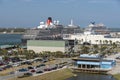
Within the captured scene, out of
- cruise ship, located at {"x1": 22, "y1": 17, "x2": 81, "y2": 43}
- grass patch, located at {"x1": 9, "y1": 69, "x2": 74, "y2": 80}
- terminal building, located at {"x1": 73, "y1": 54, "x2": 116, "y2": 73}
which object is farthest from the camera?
cruise ship, located at {"x1": 22, "y1": 17, "x2": 81, "y2": 43}

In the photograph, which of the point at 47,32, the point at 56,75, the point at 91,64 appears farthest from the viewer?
the point at 47,32

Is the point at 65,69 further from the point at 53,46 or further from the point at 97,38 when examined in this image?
the point at 97,38

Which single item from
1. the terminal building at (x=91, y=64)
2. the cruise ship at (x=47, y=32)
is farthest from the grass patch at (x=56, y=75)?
the cruise ship at (x=47, y=32)

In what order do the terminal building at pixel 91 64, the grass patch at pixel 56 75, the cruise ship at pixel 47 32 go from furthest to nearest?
the cruise ship at pixel 47 32, the terminal building at pixel 91 64, the grass patch at pixel 56 75

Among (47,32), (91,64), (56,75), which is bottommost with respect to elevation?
(56,75)

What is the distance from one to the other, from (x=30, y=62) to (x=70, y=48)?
13.6 meters

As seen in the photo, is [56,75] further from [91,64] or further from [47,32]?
[47,32]

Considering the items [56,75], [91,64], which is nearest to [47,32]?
[91,64]

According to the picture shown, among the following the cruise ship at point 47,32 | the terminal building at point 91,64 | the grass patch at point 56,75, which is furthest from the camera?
the cruise ship at point 47,32

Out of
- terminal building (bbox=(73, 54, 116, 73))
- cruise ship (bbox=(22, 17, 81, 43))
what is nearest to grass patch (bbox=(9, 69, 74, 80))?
terminal building (bbox=(73, 54, 116, 73))

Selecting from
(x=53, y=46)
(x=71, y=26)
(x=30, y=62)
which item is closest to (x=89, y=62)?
(x=30, y=62)

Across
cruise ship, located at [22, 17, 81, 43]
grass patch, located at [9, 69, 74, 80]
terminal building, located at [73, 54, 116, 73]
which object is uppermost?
cruise ship, located at [22, 17, 81, 43]

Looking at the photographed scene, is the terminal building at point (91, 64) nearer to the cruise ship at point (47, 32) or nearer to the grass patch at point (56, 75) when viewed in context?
the grass patch at point (56, 75)

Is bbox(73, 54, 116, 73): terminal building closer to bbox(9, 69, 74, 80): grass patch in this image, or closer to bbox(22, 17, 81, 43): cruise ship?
bbox(9, 69, 74, 80): grass patch
